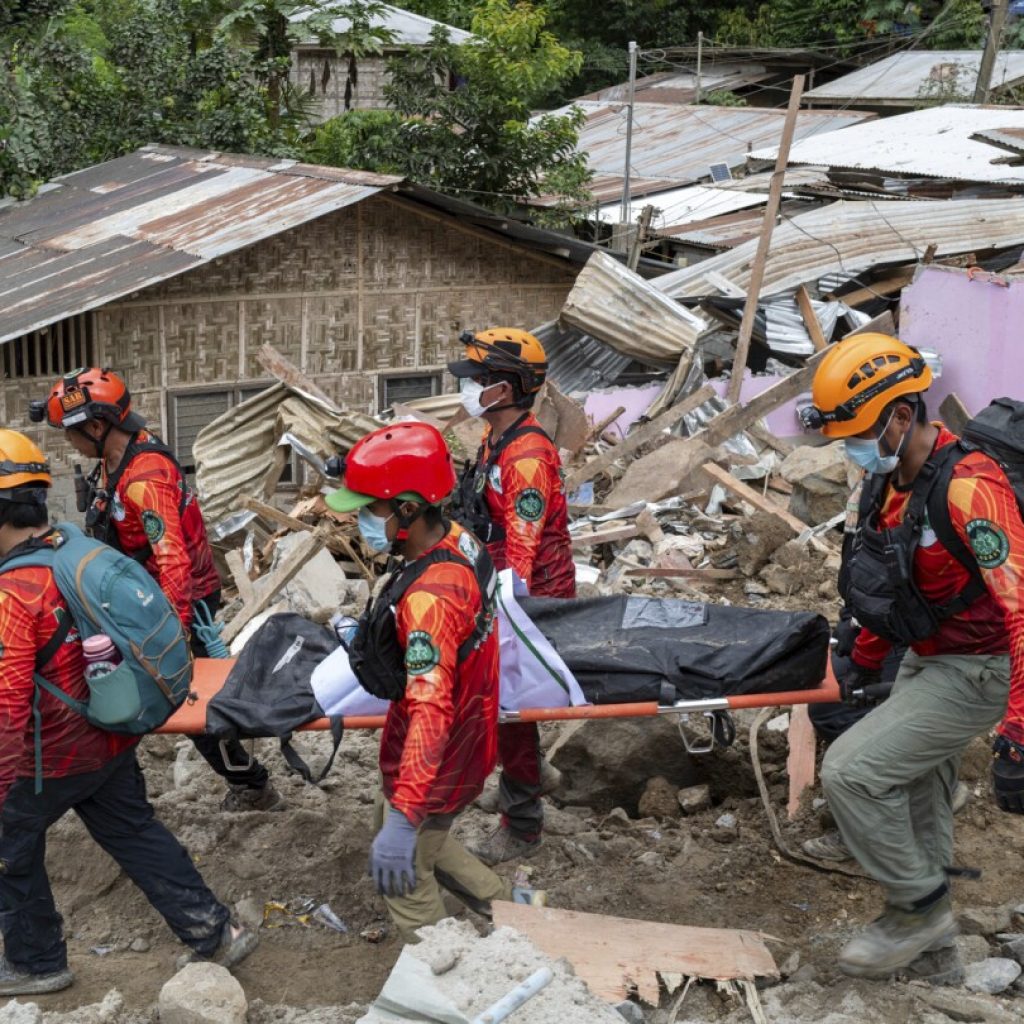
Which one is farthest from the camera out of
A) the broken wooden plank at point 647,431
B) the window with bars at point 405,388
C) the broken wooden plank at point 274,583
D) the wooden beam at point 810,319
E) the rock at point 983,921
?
the window with bars at point 405,388

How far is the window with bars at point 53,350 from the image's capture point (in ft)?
39.4

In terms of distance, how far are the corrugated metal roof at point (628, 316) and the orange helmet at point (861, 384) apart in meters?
9.08

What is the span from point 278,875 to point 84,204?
10.5 metres

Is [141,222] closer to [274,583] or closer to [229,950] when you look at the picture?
[274,583]

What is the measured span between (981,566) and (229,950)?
3.19 meters

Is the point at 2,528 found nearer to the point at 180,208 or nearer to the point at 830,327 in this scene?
the point at 180,208

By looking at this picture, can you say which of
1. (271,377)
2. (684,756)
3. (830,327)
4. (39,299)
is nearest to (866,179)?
(830,327)

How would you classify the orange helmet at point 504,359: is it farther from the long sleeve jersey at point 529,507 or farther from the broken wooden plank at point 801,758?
the broken wooden plank at point 801,758

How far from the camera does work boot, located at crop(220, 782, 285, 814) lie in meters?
6.40

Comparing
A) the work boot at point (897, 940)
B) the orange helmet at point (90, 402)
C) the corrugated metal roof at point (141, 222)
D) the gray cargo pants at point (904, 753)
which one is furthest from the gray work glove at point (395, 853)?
the corrugated metal roof at point (141, 222)

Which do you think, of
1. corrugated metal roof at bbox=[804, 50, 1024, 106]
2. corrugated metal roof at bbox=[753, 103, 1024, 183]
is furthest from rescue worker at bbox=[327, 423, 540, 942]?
corrugated metal roof at bbox=[804, 50, 1024, 106]

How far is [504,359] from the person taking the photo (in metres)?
6.03

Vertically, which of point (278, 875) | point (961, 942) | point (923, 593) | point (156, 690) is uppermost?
point (923, 593)

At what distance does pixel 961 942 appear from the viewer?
4.96 meters
